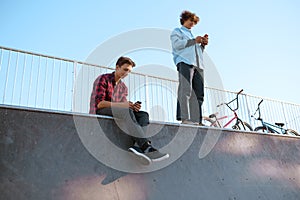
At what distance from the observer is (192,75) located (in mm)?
3447

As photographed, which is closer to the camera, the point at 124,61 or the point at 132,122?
the point at 132,122

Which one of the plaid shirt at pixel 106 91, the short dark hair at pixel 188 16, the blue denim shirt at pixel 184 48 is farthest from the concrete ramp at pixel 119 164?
the short dark hair at pixel 188 16

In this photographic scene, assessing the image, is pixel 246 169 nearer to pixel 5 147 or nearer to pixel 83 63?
pixel 5 147

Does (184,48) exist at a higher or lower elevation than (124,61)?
higher

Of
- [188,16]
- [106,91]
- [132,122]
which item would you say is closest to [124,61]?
[106,91]

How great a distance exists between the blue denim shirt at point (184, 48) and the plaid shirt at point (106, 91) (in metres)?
0.96

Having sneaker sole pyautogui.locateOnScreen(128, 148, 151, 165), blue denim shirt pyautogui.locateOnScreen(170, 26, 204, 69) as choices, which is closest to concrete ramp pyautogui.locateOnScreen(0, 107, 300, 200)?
sneaker sole pyautogui.locateOnScreen(128, 148, 151, 165)

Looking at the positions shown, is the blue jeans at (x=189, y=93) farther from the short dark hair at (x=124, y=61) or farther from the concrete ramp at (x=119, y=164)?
the short dark hair at (x=124, y=61)

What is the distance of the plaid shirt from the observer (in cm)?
263

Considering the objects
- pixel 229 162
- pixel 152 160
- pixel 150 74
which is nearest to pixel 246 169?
pixel 229 162

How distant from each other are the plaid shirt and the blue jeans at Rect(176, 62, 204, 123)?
2.38ft

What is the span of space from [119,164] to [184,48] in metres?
1.79

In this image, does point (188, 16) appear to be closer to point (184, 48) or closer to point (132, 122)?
point (184, 48)

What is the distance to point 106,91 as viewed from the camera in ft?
8.82
